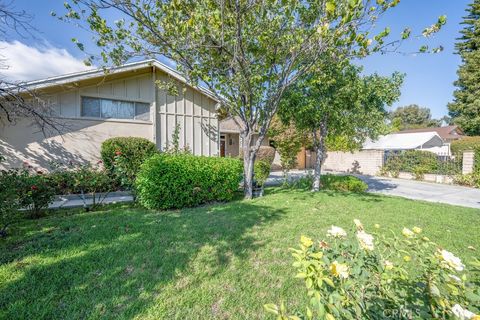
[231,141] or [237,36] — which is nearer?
Answer: [237,36]

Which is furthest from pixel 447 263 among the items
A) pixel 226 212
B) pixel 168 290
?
pixel 226 212

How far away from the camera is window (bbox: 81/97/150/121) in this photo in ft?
30.8

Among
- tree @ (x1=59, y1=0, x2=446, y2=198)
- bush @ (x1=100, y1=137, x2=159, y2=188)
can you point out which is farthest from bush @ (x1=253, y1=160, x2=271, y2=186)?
bush @ (x1=100, y1=137, x2=159, y2=188)

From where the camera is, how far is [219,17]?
204 inches

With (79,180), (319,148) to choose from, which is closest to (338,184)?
(319,148)

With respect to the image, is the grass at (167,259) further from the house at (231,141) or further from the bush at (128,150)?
the house at (231,141)

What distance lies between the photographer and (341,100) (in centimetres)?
851

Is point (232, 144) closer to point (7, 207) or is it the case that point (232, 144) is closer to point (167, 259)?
point (7, 207)

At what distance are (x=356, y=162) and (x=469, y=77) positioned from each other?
1250 centimetres

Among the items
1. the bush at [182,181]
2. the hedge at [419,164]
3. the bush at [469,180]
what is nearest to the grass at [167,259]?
the bush at [182,181]

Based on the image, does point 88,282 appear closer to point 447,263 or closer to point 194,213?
point 194,213

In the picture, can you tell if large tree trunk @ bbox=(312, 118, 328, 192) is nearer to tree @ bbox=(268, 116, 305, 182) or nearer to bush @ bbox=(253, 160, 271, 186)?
bush @ bbox=(253, 160, 271, 186)

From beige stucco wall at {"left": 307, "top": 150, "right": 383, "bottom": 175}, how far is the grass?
494 inches

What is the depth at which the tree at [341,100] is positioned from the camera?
27.2ft
